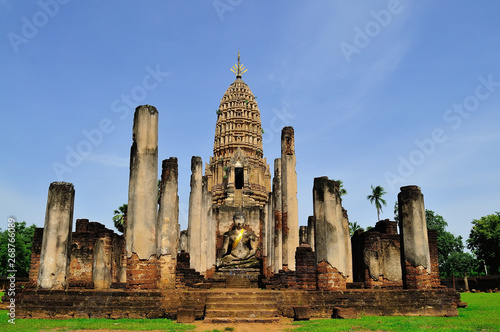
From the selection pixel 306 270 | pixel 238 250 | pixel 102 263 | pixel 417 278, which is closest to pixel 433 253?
pixel 417 278

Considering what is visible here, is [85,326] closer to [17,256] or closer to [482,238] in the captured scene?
[17,256]

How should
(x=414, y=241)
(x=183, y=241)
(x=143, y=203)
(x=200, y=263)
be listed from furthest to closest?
(x=183, y=241) → (x=200, y=263) → (x=414, y=241) → (x=143, y=203)

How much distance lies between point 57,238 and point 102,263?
4.74 meters

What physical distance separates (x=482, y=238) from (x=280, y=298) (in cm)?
3351

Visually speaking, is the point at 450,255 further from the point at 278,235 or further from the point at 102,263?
the point at 102,263

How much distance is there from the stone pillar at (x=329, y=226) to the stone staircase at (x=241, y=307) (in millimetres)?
1902

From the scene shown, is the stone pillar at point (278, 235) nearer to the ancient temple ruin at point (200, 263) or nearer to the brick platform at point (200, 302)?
the ancient temple ruin at point (200, 263)

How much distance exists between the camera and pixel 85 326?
319 inches

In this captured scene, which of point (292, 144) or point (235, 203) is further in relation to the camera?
point (235, 203)

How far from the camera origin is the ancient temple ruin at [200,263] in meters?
9.73

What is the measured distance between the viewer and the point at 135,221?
1090 centimetres

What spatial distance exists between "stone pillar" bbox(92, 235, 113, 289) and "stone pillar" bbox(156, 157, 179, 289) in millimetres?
3251

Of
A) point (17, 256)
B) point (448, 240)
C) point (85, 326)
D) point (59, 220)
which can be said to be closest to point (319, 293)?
point (85, 326)

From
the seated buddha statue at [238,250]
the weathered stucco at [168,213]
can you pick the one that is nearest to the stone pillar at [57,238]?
the weathered stucco at [168,213]
